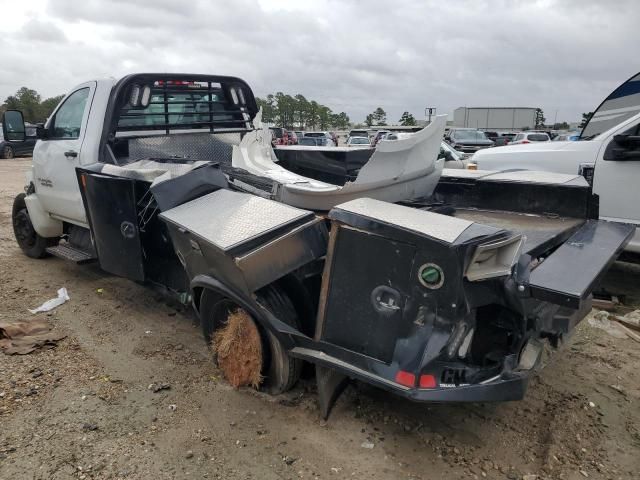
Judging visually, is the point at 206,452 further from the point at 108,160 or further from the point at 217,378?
the point at 108,160

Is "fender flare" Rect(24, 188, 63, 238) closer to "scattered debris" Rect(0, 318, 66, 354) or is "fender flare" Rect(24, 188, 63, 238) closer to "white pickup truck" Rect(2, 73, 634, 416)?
"white pickup truck" Rect(2, 73, 634, 416)

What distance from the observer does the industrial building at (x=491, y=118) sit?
159 feet

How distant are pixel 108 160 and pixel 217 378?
2400 millimetres

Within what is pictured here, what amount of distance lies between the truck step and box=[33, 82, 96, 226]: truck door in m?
0.30

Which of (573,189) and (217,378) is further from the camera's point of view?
(573,189)

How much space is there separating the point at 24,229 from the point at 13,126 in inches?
55.7

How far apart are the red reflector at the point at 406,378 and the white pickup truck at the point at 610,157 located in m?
3.65

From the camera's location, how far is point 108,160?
4.77 metres

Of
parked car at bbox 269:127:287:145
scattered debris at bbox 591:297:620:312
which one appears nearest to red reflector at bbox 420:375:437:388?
scattered debris at bbox 591:297:620:312

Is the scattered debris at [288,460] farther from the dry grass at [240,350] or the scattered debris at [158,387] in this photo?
the scattered debris at [158,387]

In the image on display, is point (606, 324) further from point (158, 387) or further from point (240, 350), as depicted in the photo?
point (158, 387)

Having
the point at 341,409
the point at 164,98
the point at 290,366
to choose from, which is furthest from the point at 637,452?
the point at 164,98

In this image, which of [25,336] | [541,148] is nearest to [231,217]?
[25,336]

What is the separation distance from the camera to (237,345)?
3.32 meters
